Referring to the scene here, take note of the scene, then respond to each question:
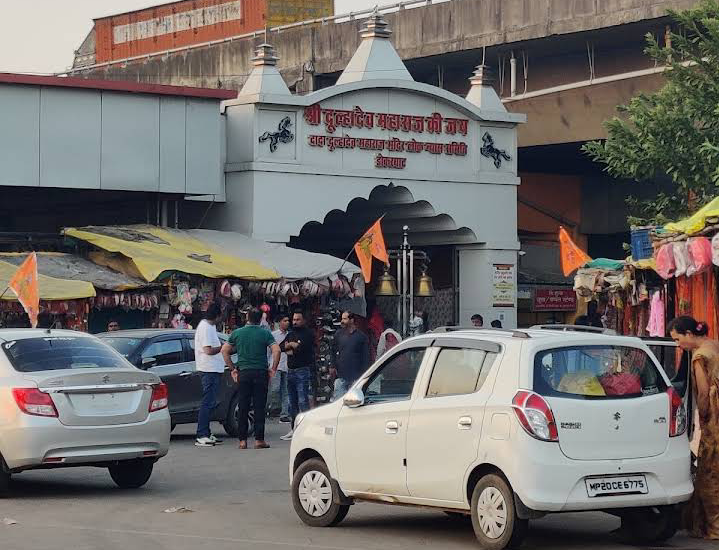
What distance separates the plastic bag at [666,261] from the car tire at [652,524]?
253 inches

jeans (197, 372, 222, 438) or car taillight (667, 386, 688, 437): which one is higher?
car taillight (667, 386, 688, 437)

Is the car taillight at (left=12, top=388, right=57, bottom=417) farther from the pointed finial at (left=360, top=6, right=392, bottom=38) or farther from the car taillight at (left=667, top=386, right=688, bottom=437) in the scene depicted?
the pointed finial at (left=360, top=6, right=392, bottom=38)

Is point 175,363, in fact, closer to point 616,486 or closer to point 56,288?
point 56,288

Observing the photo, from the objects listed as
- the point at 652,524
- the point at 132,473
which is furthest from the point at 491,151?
the point at 652,524

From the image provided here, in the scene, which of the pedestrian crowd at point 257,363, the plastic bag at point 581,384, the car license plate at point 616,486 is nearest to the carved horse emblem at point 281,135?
the pedestrian crowd at point 257,363

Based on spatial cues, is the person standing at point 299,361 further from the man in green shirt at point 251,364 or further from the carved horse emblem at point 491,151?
the carved horse emblem at point 491,151

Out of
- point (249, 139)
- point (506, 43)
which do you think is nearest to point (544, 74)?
point (506, 43)

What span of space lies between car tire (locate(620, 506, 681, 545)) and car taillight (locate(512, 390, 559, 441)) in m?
1.33

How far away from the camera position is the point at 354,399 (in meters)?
12.0

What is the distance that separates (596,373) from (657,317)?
9879 millimetres

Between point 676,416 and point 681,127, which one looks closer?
point 676,416

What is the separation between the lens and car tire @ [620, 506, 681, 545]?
1140 centimetres

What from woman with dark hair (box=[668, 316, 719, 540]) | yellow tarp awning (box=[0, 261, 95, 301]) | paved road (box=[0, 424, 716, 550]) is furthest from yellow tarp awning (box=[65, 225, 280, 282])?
woman with dark hair (box=[668, 316, 719, 540])

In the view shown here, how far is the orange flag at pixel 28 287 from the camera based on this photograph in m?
23.0
